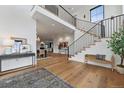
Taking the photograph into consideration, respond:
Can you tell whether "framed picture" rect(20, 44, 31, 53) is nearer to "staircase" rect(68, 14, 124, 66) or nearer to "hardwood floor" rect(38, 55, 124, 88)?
"hardwood floor" rect(38, 55, 124, 88)

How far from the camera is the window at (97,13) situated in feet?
23.7

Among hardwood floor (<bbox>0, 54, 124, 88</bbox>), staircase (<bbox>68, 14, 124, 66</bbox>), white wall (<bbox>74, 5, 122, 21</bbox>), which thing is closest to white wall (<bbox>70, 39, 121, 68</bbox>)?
staircase (<bbox>68, 14, 124, 66</bbox>)

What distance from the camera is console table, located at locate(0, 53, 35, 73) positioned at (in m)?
3.69

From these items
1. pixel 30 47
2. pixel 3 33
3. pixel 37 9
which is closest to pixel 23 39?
pixel 30 47

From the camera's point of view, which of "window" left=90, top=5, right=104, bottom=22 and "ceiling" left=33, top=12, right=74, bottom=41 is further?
"window" left=90, top=5, right=104, bottom=22

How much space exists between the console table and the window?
231 inches

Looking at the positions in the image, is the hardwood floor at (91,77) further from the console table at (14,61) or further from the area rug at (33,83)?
the console table at (14,61)

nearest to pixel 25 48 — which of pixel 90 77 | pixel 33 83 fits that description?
pixel 33 83

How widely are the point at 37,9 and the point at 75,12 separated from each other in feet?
20.0

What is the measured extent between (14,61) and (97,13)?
22.5 feet

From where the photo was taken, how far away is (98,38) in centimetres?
582

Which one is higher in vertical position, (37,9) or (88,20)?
(88,20)

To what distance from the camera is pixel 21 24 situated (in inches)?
172
